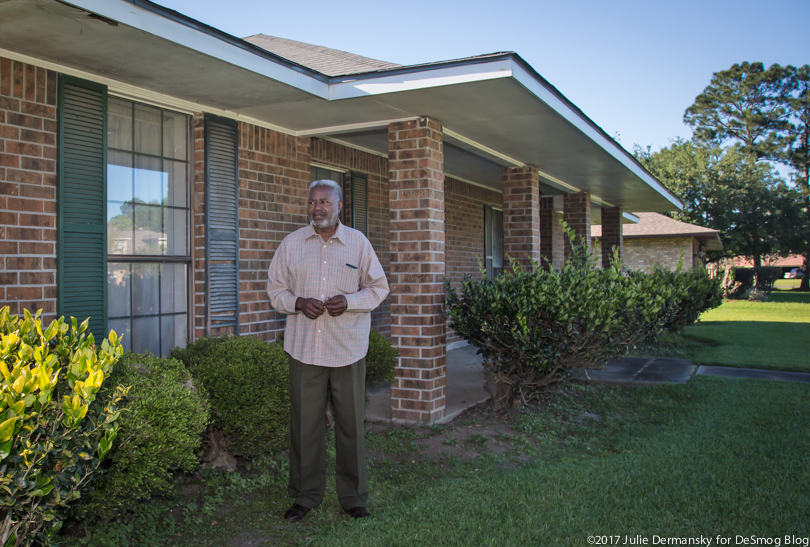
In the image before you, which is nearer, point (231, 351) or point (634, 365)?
point (231, 351)

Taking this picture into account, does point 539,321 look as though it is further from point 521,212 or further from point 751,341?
point 751,341

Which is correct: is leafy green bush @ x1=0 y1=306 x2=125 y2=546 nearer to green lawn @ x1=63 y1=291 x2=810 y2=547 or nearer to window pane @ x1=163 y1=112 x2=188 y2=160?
green lawn @ x1=63 y1=291 x2=810 y2=547

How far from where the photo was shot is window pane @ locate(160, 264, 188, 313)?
17.1ft

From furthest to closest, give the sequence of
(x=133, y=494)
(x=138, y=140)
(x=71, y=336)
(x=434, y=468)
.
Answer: (x=138, y=140), (x=434, y=468), (x=133, y=494), (x=71, y=336)

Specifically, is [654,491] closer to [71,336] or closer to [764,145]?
[71,336]

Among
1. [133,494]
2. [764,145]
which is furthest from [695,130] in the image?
[133,494]

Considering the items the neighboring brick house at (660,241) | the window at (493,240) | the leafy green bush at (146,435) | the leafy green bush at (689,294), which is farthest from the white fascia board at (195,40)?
the neighboring brick house at (660,241)

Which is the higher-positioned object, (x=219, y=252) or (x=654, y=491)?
(x=219, y=252)

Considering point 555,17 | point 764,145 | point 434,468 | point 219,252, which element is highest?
point 764,145

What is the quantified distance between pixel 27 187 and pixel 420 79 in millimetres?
2773

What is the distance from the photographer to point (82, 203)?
14.0 ft

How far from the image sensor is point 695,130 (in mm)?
46844

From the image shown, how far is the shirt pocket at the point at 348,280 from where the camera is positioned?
143 inches

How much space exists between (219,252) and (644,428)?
4.11m
